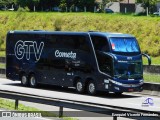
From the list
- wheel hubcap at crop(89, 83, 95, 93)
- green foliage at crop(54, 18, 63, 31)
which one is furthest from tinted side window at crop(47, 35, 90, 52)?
green foliage at crop(54, 18, 63, 31)

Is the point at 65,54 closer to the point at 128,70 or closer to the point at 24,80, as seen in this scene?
the point at 128,70

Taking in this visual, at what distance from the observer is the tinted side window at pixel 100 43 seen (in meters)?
26.2

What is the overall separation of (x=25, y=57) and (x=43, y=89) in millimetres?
2632

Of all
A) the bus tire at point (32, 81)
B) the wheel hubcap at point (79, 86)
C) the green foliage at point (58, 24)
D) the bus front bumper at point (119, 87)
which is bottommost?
the bus tire at point (32, 81)

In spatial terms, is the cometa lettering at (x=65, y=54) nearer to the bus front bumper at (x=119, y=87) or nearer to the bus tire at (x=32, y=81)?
the bus tire at (x=32, y=81)

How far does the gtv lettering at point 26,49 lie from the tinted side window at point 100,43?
4795mm

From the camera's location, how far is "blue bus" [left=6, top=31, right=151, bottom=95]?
26203 millimetres

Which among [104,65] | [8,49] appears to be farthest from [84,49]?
[8,49]

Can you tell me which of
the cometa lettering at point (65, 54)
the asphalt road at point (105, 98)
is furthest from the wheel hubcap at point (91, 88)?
the cometa lettering at point (65, 54)

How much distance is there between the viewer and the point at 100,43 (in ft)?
87.2

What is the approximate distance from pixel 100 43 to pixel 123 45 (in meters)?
1.14

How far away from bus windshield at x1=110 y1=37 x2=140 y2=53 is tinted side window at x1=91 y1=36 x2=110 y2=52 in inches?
12.0

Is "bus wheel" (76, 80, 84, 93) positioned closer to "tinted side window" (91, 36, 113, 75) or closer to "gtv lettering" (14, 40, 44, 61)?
"tinted side window" (91, 36, 113, 75)

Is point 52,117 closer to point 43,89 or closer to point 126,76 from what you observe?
point 126,76
